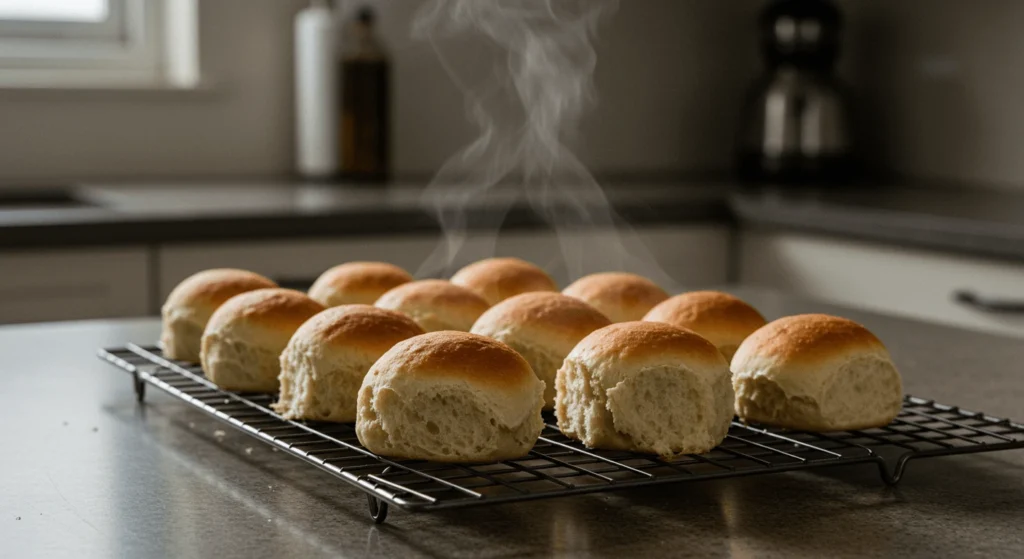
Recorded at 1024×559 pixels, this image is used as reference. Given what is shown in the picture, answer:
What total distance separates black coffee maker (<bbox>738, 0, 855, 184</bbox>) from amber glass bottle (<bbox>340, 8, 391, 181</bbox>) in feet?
2.99

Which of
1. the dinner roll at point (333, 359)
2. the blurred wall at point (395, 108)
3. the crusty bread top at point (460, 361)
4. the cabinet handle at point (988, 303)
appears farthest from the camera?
the blurred wall at point (395, 108)

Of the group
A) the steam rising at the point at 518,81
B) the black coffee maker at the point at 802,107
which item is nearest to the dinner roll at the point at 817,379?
the steam rising at the point at 518,81

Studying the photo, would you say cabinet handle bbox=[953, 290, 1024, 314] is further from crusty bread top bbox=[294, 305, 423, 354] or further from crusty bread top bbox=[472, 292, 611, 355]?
crusty bread top bbox=[294, 305, 423, 354]

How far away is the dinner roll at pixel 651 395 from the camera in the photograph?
2.87ft

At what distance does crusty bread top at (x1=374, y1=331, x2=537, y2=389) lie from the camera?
85 cm

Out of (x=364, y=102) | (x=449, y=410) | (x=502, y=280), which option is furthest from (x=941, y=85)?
(x=449, y=410)

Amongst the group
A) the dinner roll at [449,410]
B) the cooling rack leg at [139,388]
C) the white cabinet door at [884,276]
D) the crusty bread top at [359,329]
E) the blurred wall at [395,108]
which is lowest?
the white cabinet door at [884,276]

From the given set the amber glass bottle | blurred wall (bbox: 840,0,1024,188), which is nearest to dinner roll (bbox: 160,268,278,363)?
the amber glass bottle

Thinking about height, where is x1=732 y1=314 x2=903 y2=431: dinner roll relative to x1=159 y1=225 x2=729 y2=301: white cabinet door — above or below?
above

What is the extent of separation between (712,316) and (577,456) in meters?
0.25

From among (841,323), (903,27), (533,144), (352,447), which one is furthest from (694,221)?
(352,447)

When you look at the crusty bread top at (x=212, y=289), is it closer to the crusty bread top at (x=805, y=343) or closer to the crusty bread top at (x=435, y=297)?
the crusty bread top at (x=435, y=297)

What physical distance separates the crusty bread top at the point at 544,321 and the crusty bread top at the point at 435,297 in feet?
0.26

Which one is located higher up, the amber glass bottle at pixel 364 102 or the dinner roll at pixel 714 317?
the amber glass bottle at pixel 364 102
